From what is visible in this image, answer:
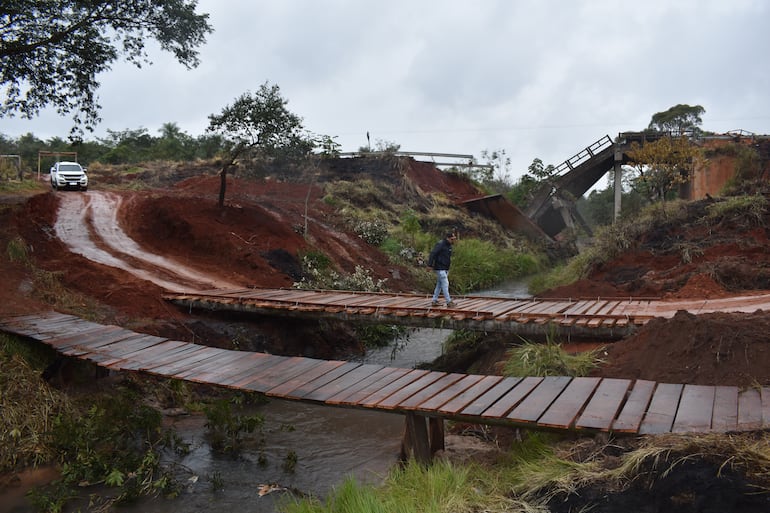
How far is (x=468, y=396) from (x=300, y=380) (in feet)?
6.57

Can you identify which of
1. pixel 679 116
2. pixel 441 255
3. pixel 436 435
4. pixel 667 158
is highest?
pixel 679 116

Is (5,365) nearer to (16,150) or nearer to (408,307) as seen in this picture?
(408,307)

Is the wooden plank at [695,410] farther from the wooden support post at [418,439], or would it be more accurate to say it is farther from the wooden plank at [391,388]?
the wooden plank at [391,388]

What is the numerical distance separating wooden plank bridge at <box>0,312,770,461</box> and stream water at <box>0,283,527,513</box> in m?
0.94

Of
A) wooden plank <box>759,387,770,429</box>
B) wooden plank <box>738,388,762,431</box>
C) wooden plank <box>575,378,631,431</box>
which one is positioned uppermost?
wooden plank <box>759,387,770,429</box>

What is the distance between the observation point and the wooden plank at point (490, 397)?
5.44 meters

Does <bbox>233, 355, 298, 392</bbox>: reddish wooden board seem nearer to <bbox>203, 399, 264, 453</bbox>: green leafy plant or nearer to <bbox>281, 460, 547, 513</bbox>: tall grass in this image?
<bbox>203, 399, 264, 453</bbox>: green leafy plant

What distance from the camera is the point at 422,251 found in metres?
24.5

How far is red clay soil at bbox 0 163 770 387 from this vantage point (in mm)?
6504

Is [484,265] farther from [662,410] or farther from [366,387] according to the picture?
[662,410]

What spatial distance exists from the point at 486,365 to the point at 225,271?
8.82m

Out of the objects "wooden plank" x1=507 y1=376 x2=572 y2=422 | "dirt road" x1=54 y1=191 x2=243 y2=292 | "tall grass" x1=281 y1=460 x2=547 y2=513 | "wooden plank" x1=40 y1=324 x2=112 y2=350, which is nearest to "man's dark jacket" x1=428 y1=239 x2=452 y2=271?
"wooden plank" x1=507 y1=376 x2=572 y2=422

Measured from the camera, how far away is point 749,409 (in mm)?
4863

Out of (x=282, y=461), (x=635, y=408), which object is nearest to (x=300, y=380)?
(x=282, y=461)
